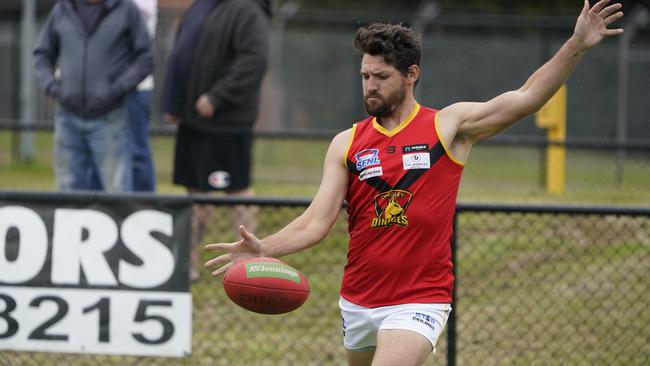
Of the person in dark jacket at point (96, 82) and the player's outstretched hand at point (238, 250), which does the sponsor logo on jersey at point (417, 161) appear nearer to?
the player's outstretched hand at point (238, 250)

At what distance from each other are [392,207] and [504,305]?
307 cm

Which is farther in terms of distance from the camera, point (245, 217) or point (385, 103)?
point (245, 217)

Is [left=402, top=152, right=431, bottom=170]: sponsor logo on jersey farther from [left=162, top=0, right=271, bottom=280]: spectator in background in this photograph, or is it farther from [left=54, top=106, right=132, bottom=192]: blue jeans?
[left=54, top=106, right=132, bottom=192]: blue jeans

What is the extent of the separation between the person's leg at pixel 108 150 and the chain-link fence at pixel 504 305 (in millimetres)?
934

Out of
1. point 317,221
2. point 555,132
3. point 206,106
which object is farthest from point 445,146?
point 555,132

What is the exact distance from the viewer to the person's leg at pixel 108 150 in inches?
325

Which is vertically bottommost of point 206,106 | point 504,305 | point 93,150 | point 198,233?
point 504,305

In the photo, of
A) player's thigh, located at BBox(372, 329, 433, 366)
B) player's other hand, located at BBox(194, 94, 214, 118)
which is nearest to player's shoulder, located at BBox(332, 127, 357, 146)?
player's thigh, located at BBox(372, 329, 433, 366)

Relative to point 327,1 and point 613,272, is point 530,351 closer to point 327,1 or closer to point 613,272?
point 613,272

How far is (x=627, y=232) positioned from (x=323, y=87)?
8596 millimetres

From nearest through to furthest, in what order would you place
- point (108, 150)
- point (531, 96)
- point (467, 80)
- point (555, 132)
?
point (531, 96) → point (108, 150) → point (555, 132) → point (467, 80)

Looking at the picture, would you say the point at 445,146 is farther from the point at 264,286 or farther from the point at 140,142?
the point at 140,142

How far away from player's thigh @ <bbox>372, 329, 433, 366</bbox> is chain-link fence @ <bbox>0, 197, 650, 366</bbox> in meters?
1.50

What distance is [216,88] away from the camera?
8.16 m
